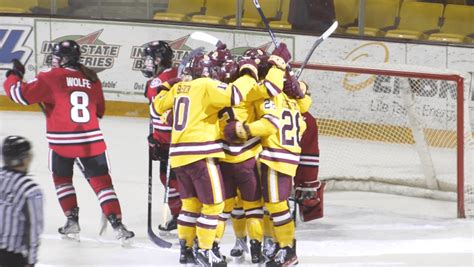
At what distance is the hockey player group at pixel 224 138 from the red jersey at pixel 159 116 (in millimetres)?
18

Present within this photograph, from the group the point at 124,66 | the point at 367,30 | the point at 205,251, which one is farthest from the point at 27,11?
the point at 205,251

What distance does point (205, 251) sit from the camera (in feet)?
18.2

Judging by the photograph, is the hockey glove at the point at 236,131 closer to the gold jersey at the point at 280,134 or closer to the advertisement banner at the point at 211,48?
the gold jersey at the point at 280,134

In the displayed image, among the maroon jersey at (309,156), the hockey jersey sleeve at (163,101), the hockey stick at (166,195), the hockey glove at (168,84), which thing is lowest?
the hockey stick at (166,195)

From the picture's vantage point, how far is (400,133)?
7.66m

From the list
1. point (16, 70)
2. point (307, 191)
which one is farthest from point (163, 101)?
point (307, 191)

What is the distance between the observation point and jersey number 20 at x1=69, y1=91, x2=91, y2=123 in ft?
20.7

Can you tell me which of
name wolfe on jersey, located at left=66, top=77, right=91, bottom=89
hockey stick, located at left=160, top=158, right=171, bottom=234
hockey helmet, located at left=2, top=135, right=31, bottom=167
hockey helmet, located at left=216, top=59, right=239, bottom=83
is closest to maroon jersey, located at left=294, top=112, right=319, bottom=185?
hockey stick, located at left=160, top=158, right=171, bottom=234

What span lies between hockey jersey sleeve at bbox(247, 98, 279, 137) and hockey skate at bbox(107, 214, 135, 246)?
108 centimetres

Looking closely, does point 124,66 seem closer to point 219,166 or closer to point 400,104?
point 400,104

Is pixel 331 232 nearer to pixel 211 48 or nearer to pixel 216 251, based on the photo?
pixel 216 251

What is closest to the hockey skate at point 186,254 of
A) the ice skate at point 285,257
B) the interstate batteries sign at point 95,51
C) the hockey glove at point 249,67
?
the ice skate at point 285,257

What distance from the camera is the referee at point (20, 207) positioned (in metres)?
4.37

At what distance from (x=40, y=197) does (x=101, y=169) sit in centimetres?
198
